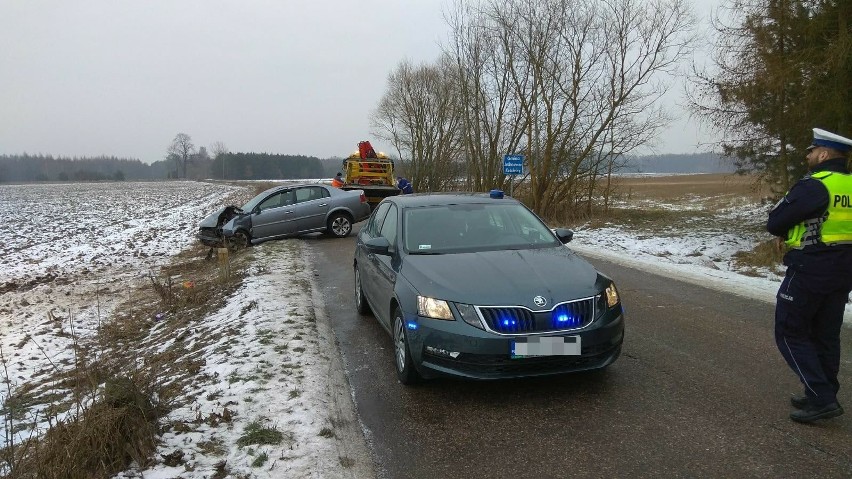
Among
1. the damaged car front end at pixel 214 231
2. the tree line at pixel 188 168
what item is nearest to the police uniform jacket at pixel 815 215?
the damaged car front end at pixel 214 231

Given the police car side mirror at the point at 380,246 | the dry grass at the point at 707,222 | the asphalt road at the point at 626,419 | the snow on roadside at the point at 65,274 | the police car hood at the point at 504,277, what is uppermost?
the police car side mirror at the point at 380,246

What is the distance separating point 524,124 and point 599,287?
1692 cm

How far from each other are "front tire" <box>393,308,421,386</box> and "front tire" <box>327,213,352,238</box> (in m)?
11.2

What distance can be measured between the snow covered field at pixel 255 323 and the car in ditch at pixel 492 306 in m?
0.82

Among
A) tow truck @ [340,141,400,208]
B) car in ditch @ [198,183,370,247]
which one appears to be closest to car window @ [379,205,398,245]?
car in ditch @ [198,183,370,247]

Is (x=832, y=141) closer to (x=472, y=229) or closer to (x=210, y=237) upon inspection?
(x=472, y=229)

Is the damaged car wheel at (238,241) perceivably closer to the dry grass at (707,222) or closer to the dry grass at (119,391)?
the dry grass at (119,391)

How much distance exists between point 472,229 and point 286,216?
1075 cm

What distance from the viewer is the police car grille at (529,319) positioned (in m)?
3.83

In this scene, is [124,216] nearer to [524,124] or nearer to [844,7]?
[524,124]

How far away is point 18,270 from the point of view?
13641mm

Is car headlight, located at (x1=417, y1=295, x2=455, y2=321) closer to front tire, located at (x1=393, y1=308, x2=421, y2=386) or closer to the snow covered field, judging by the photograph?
front tire, located at (x1=393, y1=308, x2=421, y2=386)

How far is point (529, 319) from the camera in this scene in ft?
12.6

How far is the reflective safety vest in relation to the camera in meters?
3.27
